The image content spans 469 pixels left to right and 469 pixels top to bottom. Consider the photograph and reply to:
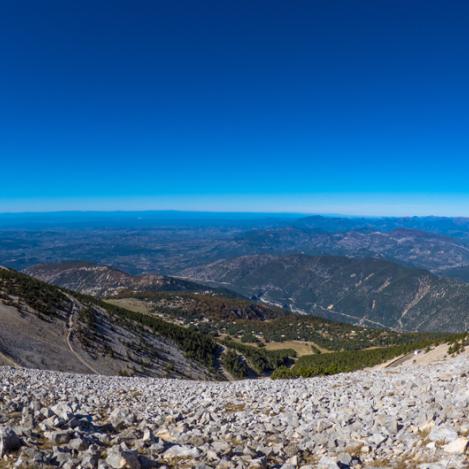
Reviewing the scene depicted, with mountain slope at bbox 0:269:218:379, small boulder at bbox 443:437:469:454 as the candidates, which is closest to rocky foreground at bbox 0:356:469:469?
small boulder at bbox 443:437:469:454

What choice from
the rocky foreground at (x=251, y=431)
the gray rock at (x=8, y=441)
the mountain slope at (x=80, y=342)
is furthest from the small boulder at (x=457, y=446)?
the mountain slope at (x=80, y=342)

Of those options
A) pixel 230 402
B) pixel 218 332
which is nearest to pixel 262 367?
pixel 218 332

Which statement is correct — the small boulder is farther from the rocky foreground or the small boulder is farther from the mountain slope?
the mountain slope

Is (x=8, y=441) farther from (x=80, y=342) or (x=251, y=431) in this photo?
(x=80, y=342)

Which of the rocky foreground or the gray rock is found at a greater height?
the gray rock

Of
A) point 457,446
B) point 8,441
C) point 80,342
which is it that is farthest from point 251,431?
point 80,342
